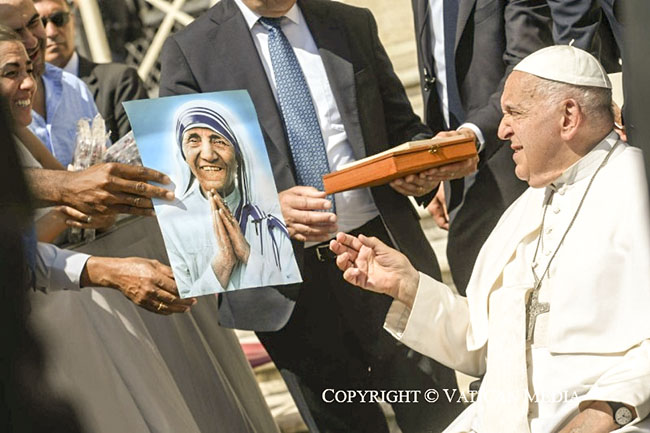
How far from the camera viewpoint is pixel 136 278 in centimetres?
392

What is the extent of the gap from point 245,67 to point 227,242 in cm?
60

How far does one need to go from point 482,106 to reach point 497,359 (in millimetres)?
875

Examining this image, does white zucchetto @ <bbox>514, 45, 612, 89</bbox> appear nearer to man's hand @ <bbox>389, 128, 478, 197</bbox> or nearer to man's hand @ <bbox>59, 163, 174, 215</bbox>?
man's hand @ <bbox>389, 128, 478, 197</bbox>

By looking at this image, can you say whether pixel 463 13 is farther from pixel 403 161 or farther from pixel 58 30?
pixel 58 30

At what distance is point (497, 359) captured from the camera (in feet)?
12.0

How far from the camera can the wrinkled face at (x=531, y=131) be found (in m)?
3.55

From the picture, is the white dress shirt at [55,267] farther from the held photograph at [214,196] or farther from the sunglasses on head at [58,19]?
the sunglasses on head at [58,19]

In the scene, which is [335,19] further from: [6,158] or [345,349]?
[6,158]

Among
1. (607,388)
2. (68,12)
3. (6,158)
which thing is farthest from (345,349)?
(6,158)

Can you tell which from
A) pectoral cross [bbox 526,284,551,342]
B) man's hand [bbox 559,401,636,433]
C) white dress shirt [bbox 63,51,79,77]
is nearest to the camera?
man's hand [bbox 559,401,636,433]

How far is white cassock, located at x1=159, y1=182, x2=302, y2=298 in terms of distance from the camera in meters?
3.86

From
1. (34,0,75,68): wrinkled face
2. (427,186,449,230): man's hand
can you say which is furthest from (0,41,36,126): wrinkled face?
(427,186,449,230): man's hand

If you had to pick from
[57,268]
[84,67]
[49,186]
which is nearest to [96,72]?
[84,67]

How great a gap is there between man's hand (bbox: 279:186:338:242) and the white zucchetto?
0.81 metres
